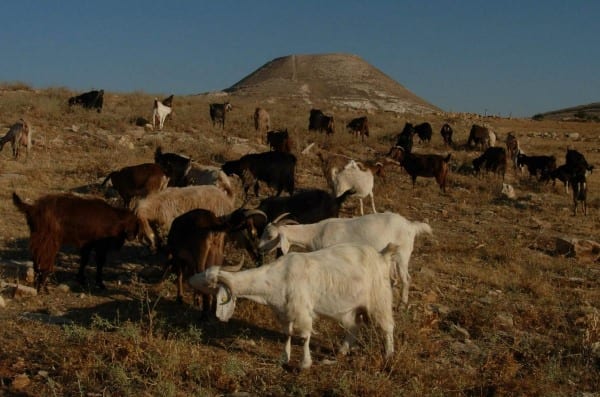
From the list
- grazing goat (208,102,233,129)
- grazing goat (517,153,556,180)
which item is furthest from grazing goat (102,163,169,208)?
grazing goat (517,153,556,180)

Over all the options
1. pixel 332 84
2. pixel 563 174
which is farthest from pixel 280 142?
pixel 332 84

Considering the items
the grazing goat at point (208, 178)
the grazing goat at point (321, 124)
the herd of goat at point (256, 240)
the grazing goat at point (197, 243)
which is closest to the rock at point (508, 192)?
the herd of goat at point (256, 240)

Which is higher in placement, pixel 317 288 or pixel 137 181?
pixel 137 181

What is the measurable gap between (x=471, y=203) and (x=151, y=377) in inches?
479

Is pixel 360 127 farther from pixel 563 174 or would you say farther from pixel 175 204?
pixel 175 204

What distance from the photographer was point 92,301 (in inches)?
283

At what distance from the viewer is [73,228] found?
25.3 ft

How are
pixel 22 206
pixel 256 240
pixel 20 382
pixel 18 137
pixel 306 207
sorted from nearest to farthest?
1. pixel 20 382
2. pixel 22 206
3. pixel 256 240
4. pixel 306 207
5. pixel 18 137

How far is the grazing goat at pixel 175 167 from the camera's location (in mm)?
12625

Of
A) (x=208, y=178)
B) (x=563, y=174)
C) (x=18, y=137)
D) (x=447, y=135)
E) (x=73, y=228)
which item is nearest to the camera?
(x=73, y=228)

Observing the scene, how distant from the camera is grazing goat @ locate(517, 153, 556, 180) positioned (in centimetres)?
1962

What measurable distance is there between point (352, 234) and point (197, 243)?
188cm

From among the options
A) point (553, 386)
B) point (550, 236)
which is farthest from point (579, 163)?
point (553, 386)

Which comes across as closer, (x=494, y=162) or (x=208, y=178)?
(x=208, y=178)
